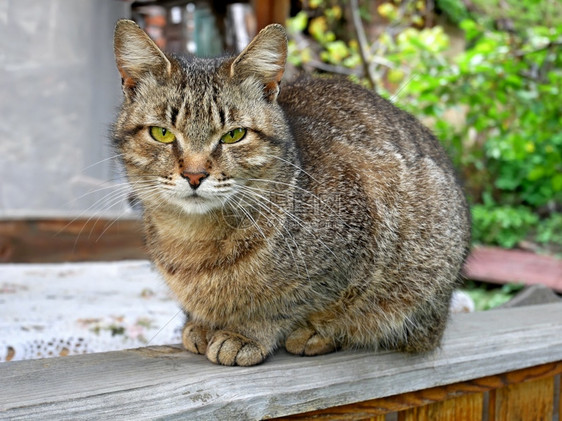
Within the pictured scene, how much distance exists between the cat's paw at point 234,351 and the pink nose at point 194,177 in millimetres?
394

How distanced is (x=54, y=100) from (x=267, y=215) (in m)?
3.08

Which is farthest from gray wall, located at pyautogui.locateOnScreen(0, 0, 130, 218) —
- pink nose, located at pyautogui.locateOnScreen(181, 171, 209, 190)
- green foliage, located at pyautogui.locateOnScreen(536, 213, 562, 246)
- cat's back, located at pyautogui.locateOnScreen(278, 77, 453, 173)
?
green foliage, located at pyautogui.locateOnScreen(536, 213, 562, 246)

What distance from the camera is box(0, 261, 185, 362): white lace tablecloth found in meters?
2.00

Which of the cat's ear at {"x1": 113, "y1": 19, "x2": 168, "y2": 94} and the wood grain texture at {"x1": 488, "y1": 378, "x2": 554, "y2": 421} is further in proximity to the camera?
the wood grain texture at {"x1": 488, "y1": 378, "x2": 554, "y2": 421}

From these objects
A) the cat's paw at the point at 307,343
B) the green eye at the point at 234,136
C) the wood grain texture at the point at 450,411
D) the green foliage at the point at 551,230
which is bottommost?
the green foliage at the point at 551,230

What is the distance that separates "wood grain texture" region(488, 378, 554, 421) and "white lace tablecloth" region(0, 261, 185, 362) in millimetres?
1007

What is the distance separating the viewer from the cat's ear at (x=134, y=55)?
159 cm

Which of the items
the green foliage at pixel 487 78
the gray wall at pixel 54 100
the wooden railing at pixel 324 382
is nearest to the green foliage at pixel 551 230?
the green foliage at pixel 487 78

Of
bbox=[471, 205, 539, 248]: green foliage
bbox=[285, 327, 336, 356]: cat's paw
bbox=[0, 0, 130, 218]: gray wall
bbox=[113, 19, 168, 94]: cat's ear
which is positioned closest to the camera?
bbox=[113, 19, 168, 94]: cat's ear

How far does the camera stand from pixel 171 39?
4980mm

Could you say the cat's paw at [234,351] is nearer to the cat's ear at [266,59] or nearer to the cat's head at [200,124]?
the cat's head at [200,124]

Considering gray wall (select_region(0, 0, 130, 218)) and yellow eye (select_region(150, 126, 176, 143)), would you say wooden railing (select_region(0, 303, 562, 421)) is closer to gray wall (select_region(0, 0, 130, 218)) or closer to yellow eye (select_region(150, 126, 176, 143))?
yellow eye (select_region(150, 126, 176, 143))

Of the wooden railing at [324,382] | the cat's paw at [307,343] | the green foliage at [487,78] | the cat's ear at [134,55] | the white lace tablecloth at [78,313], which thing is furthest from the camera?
the green foliage at [487,78]

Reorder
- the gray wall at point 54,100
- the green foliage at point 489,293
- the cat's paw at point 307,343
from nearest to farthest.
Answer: the cat's paw at point 307,343 < the gray wall at point 54,100 < the green foliage at point 489,293
